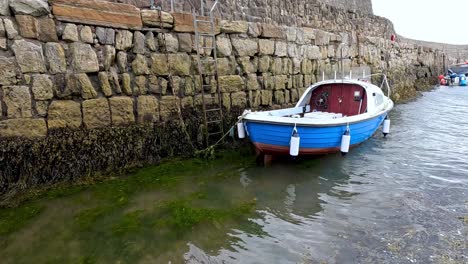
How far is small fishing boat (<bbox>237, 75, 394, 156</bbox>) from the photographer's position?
6.54 m

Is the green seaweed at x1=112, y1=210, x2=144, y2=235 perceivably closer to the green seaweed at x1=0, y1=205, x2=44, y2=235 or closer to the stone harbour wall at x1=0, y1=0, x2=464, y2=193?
Result: the green seaweed at x1=0, y1=205, x2=44, y2=235

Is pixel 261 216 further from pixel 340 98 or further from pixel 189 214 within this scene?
pixel 340 98

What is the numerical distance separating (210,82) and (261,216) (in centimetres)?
382

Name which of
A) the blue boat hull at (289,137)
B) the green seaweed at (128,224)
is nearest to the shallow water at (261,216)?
the green seaweed at (128,224)

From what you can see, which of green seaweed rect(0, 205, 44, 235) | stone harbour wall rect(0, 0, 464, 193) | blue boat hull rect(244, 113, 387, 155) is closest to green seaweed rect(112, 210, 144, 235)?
green seaweed rect(0, 205, 44, 235)

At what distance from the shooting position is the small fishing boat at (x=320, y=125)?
6.54 m

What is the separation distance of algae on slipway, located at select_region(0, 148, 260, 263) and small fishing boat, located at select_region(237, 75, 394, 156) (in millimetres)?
1107

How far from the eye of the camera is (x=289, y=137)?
6.58m

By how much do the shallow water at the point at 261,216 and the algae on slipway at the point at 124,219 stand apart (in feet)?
0.05

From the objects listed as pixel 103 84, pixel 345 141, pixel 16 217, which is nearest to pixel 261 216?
pixel 345 141

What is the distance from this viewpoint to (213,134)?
7.85m

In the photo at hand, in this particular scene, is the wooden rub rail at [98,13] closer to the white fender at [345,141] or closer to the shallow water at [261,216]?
the shallow water at [261,216]

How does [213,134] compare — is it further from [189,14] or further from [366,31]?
[366,31]

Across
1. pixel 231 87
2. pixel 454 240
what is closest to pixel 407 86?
pixel 231 87
